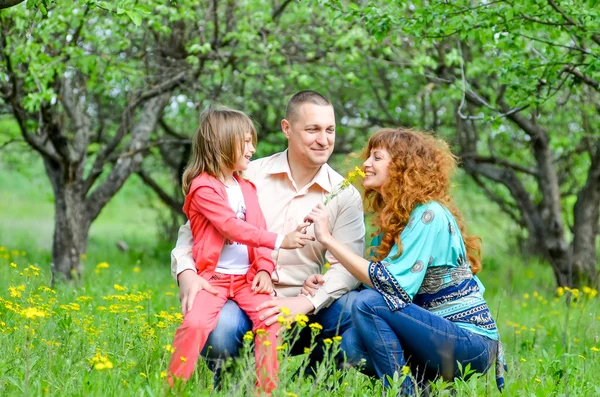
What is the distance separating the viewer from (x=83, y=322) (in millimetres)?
4027

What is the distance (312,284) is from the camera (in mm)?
4012

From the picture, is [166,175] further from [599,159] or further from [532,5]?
[532,5]

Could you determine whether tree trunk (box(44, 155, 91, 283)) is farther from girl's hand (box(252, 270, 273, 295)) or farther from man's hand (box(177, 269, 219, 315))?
girl's hand (box(252, 270, 273, 295))

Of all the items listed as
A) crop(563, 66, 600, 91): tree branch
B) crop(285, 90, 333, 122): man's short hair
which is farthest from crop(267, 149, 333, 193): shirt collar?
crop(563, 66, 600, 91): tree branch

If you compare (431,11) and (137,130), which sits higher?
(431,11)

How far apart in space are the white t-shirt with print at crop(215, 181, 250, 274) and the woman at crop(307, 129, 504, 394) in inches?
16.6

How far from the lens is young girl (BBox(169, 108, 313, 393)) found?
12.0 ft

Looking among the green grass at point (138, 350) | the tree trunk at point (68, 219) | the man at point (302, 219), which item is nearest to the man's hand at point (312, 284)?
the man at point (302, 219)

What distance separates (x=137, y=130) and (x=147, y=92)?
83cm

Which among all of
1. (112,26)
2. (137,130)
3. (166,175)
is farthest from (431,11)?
(166,175)

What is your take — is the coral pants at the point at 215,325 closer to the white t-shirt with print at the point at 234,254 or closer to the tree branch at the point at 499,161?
the white t-shirt with print at the point at 234,254

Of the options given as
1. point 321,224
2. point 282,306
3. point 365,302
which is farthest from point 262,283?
point 365,302

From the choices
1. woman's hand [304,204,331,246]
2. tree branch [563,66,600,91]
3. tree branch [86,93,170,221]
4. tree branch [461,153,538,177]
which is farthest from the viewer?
tree branch [461,153,538,177]

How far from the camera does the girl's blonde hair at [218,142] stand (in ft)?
12.7
